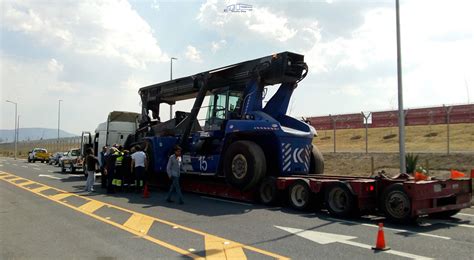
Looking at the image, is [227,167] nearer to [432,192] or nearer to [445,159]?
[432,192]

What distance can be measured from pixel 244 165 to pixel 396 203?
14.5 feet

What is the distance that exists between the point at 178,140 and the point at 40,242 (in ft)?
28.7

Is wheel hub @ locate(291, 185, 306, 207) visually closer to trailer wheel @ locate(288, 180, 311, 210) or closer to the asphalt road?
trailer wheel @ locate(288, 180, 311, 210)

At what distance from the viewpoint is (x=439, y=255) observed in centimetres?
675

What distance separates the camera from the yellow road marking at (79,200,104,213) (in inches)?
453

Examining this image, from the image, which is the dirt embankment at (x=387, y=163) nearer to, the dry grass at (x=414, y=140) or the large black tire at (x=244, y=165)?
the dry grass at (x=414, y=140)

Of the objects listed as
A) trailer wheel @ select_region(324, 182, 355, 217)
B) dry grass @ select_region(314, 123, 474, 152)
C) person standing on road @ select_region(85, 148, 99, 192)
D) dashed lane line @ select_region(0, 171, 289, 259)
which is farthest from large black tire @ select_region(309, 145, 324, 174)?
dry grass @ select_region(314, 123, 474, 152)

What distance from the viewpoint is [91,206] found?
12102mm

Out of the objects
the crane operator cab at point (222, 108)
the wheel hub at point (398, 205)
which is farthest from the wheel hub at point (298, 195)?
the crane operator cab at point (222, 108)

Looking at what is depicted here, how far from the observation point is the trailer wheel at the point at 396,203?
9164 mm

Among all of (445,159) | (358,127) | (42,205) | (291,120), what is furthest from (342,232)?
(358,127)

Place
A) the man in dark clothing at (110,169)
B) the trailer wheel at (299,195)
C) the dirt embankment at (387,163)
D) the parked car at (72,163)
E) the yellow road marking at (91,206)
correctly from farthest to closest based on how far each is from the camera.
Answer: the parked car at (72,163), the dirt embankment at (387,163), the man in dark clothing at (110,169), the yellow road marking at (91,206), the trailer wheel at (299,195)

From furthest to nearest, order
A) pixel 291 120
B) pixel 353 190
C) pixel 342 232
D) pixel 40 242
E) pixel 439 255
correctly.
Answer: pixel 291 120 < pixel 353 190 < pixel 342 232 < pixel 40 242 < pixel 439 255

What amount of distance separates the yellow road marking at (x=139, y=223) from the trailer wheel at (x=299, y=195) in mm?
3724
